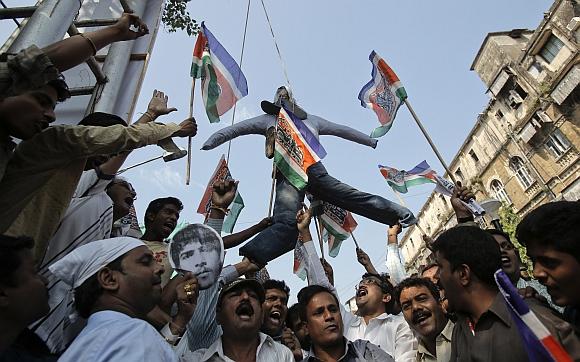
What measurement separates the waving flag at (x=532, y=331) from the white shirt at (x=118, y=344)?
1141 mm

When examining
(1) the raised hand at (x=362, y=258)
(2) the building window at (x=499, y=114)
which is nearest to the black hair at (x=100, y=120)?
(1) the raised hand at (x=362, y=258)

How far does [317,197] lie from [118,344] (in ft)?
13.1

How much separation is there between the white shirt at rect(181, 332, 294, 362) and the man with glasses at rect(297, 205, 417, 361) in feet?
2.60

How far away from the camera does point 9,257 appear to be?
144 centimetres

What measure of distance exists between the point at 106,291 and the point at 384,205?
143 inches

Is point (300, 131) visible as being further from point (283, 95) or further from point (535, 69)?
point (535, 69)

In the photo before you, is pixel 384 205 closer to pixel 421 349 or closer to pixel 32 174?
pixel 421 349

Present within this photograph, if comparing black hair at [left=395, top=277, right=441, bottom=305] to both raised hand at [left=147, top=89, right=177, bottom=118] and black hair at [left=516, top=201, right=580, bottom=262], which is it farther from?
raised hand at [left=147, top=89, right=177, bottom=118]

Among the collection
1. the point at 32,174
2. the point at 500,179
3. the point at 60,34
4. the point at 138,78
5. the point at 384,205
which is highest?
the point at 500,179

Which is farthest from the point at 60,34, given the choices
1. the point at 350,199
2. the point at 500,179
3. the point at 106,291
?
the point at 500,179

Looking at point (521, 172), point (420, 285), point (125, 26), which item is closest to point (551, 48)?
point (521, 172)

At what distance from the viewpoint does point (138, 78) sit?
4.77 m

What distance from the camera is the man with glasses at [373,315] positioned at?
3094 millimetres

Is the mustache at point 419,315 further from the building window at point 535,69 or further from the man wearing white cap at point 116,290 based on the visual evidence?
the building window at point 535,69
